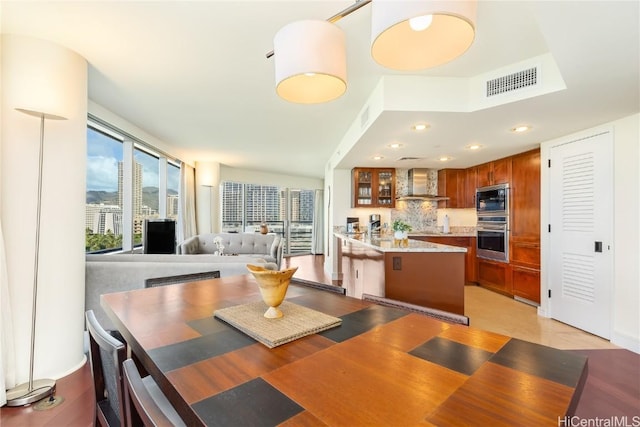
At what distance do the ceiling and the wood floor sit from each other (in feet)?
7.16

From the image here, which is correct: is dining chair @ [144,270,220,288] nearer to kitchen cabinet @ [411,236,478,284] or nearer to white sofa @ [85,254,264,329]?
white sofa @ [85,254,264,329]

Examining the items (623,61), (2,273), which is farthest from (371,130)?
(2,273)

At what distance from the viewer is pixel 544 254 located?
12.5 ft

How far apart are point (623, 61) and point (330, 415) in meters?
2.67

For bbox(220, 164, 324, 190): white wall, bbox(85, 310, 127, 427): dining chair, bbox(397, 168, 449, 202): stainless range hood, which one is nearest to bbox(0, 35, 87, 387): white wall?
bbox(85, 310, 127, 427): dining chair

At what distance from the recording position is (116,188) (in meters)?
4.02

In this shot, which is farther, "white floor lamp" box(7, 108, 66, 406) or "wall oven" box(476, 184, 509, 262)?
"wall oven" box(476, 184, 509, 262)

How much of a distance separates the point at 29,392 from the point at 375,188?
5.20m

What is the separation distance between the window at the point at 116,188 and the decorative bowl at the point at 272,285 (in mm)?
3104

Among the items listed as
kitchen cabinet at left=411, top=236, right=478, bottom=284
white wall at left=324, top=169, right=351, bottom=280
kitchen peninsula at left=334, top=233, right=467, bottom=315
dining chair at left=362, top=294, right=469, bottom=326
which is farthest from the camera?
white wall at left=324, top=169, right=351, bottom=280

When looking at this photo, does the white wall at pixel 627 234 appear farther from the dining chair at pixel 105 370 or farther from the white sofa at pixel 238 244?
the white sofa at pixel 238 244

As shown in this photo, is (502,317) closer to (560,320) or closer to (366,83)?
(560,320)

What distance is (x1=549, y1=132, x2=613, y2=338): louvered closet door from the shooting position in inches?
122

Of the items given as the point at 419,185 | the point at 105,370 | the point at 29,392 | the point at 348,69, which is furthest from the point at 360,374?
the point at 419,185
